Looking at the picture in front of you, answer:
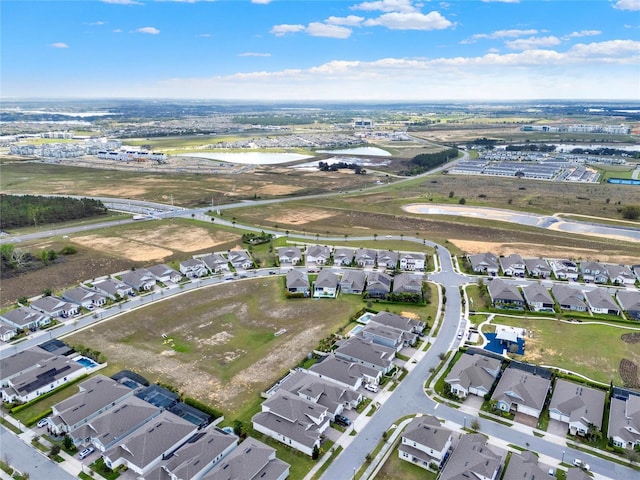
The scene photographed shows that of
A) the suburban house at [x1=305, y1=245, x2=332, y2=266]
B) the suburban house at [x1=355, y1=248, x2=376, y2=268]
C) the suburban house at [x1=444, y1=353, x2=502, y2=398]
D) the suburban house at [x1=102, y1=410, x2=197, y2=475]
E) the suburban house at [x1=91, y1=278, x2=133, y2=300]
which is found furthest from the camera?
the suburban house at [x1=305, y1=245, x2=332, y2=266]

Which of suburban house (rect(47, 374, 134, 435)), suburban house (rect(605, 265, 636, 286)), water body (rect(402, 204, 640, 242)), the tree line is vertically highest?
the tree line

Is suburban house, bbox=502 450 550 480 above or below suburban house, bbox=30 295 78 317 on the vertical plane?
below

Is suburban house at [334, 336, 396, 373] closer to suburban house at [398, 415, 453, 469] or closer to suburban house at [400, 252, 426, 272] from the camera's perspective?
suburban house at [398, 415, 453, 469]

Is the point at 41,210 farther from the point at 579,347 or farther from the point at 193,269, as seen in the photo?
the point at 579,347

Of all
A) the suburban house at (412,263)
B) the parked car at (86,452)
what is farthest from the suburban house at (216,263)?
the parked car at (86,452)

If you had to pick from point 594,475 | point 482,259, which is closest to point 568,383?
point 594,475

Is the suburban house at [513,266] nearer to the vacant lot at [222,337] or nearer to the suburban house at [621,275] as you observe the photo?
the suburban house at [621,275]

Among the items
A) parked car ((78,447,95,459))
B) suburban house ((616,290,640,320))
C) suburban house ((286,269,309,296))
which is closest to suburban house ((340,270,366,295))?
suburban house ((286,269,309,296))

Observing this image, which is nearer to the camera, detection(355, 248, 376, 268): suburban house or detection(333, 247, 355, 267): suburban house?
detection(355, 248, 376, 268): suburban house
